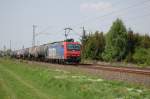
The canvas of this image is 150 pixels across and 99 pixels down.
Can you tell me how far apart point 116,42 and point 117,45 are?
69cm

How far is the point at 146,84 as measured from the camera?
1850 cm

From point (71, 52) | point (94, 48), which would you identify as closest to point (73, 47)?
point (71, 52)

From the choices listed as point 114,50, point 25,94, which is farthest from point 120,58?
point 25,94

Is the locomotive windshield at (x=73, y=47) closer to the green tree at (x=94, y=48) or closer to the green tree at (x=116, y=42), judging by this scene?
the green tree at (x=116, y=42)

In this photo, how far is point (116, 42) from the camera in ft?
228

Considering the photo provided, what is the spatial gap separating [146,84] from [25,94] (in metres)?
6.98

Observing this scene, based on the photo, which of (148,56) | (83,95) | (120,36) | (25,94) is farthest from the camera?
(120,36)

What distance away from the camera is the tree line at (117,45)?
215 ft

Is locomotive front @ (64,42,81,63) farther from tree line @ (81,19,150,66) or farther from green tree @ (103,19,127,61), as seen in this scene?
green tree @ (103,19,127,61)

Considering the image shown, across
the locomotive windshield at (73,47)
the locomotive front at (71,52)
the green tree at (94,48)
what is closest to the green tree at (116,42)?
the green tree at (94,48)

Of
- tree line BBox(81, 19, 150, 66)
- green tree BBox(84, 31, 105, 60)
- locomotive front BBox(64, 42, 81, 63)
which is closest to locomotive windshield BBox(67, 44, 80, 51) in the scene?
locomotive front BBox(64, 42, 81, 63)

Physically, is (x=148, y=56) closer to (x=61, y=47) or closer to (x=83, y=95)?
(x=61, y=47)

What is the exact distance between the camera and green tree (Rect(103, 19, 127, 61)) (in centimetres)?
6762

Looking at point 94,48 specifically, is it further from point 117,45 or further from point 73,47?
point 73,47
